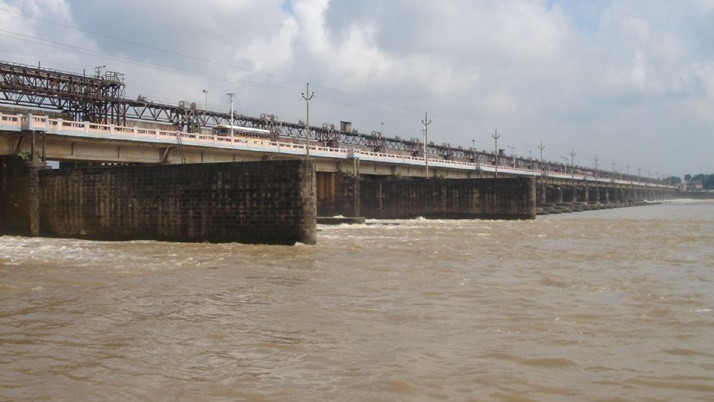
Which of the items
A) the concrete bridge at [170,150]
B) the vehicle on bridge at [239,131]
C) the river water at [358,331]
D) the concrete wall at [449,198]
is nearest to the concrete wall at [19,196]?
the concrete bridge at [170,150]

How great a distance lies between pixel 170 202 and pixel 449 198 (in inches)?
1318

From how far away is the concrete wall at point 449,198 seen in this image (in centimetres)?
5325

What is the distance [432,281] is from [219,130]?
5725cm

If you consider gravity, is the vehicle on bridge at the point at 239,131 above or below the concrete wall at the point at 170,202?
above

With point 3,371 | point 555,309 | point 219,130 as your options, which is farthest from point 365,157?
point 3,371

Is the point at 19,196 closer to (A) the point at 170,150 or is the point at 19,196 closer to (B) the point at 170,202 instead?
(B) the point at 170,202

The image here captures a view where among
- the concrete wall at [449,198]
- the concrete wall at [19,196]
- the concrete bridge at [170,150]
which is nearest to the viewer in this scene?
the concrete wall at [19,196]

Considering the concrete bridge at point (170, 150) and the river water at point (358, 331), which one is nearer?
the river water at point (358, 331)

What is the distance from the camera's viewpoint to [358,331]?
884cm

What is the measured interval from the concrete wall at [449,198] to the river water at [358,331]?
35.6 metres

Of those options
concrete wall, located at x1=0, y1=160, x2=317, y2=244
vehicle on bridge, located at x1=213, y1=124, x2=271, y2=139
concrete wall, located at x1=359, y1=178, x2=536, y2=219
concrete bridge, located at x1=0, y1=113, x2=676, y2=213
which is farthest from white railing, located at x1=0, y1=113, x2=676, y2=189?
vehicle on bridge, located at x1=213, y1=124, x2=271, y2=139

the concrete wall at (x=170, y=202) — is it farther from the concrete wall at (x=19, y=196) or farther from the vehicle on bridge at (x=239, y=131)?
the vehicle on bridge at (x=239, y=131)

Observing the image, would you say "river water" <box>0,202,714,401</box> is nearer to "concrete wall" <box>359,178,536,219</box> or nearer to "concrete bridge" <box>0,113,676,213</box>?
"concrete bridge" <box>0,113,676,213</box>

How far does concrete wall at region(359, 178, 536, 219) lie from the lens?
53250mm
